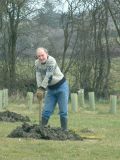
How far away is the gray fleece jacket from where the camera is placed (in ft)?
41.8

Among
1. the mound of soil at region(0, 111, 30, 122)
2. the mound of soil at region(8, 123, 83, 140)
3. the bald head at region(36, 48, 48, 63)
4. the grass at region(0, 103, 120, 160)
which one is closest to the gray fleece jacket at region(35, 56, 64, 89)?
the bald head at region(36, 48, 48, 63)

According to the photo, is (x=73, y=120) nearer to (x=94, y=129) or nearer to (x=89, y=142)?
(x=94, y=129)

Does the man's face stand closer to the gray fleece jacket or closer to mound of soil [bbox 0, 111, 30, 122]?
the gray fleece jacket

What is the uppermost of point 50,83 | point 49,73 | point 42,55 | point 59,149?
point 42,55

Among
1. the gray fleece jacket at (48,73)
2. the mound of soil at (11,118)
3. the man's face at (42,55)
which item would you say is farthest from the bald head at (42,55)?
the mound of soil at (11,118)

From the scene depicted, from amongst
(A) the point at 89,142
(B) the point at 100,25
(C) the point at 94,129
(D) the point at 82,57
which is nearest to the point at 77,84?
(D) the point at 82,57

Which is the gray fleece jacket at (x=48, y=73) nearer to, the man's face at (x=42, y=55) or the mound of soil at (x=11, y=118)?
the man's face at (x=42, y=55)

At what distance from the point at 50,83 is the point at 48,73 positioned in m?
0.40

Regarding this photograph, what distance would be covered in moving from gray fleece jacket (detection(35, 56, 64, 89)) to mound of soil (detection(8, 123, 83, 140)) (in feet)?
3.31

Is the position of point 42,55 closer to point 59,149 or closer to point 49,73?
point 49,73

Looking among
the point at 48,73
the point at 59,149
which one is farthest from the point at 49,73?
the point at 59,149

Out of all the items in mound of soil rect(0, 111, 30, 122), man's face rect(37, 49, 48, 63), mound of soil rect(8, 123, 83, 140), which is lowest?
mound of soil rect(0, 111, 30, 122)

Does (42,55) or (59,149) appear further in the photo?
(42,55)

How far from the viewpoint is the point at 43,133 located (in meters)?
12.1
